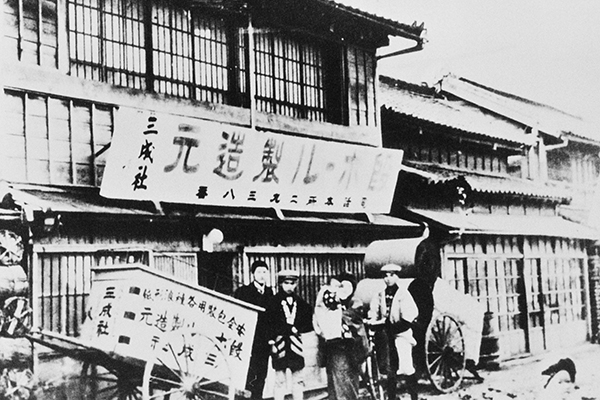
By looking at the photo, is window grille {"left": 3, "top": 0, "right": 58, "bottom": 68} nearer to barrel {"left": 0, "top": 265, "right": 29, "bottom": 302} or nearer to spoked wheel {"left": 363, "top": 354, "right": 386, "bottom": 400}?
barrel {"left": 0, "top": 265, "right": 29, "bottom": 302}

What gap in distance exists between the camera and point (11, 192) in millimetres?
6422

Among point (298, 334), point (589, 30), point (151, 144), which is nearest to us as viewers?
point (151, 144)

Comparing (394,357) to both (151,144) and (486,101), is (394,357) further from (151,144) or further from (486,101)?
(486,101)

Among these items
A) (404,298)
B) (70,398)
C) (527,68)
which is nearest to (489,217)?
(527,68)

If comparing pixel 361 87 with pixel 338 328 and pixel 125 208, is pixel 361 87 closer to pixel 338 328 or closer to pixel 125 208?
pixel 338 328

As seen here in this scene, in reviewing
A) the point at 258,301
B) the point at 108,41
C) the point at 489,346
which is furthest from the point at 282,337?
the point at 489,346

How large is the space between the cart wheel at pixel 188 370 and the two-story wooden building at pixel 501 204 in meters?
5.40

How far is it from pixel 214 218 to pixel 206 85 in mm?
1824

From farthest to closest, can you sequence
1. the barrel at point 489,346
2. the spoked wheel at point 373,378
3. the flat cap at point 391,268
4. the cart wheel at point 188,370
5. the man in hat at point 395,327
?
the barrel at point 489,346 → the flat cap at point 391,268 → the man in hat at point 395,327 → the spoked wheel at point 373,378 → the cart wheel at point 188,370

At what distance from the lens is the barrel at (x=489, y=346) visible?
1177 cm

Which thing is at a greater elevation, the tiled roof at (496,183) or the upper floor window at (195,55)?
the upper floor window at (195,55)

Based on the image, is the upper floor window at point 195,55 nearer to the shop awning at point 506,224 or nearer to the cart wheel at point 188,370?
the shop awning at point 506,224

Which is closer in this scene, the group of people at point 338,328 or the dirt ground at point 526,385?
the group of people at point 338,328

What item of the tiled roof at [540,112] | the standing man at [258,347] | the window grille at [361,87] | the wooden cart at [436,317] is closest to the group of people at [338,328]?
the standing man at [258,347]
